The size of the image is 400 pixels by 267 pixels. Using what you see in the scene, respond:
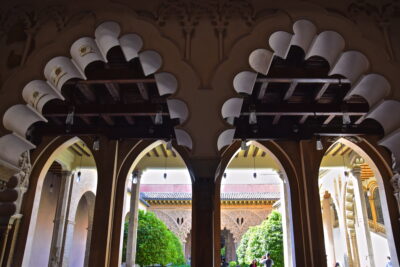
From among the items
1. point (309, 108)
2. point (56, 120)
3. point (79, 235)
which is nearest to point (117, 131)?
point (56, 120)

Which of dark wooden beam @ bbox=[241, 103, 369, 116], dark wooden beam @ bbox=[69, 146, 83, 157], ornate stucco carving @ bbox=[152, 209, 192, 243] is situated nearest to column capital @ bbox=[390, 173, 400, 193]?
dark wooden beam @ bbox=[241, 103, 369, 116]

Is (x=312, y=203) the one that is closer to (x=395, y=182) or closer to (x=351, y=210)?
(x=395, y=182)

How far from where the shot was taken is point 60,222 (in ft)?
30.4

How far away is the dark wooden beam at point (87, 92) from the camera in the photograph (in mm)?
5715

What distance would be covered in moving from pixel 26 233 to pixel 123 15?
5806 mm

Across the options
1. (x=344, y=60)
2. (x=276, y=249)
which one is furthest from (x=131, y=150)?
(x=276, y=249)

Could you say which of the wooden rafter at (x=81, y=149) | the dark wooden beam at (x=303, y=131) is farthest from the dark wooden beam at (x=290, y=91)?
the wooden rafter at (x=81, y=149)

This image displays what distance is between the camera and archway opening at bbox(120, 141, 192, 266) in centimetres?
956

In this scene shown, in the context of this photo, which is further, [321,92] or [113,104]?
[113,104]

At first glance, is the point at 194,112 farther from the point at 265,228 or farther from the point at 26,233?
the point at 265,228

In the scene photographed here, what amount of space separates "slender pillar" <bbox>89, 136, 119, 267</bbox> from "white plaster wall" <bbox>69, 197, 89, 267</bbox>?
8.13 metres

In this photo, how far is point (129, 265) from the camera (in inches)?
363

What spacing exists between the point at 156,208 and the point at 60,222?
14.0 meters

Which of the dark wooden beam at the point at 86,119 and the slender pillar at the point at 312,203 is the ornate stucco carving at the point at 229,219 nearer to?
the slender pillar at the point at 312,203
